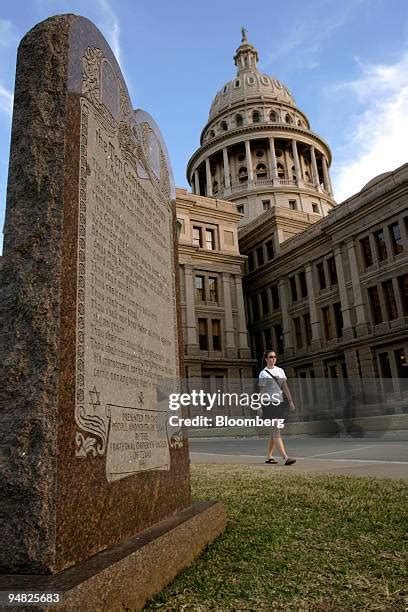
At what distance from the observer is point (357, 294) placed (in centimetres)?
3328

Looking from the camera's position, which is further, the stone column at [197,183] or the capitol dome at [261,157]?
the stone column at [197,183]

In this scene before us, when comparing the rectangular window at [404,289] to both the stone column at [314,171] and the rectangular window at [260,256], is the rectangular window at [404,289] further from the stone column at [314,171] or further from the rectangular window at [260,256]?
the stone column at [314,171]

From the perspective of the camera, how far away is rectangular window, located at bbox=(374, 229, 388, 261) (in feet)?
105

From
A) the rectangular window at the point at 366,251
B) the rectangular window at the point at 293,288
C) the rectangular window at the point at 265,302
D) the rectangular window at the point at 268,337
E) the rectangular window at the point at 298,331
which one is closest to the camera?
the rectangular window at the point at 366,251

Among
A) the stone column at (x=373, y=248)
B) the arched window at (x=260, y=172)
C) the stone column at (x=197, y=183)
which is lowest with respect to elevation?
the stone column at (x=373, y=248)

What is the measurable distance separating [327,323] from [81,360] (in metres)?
36.1

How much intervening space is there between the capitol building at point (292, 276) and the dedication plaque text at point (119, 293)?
93.6 ft

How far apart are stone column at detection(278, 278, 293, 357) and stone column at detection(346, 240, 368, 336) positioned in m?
7.98

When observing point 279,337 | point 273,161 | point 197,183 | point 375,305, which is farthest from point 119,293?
point 197,183

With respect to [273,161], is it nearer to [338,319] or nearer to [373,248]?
[338,319]

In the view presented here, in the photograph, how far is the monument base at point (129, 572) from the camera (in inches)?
68.0

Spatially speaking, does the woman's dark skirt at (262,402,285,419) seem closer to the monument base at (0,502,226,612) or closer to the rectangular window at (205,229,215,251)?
the monument base at (0,502,226,612)

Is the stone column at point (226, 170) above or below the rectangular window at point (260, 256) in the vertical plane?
above

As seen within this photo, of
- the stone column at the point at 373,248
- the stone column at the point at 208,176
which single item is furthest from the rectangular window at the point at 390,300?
the stone column at the point at 208,176
